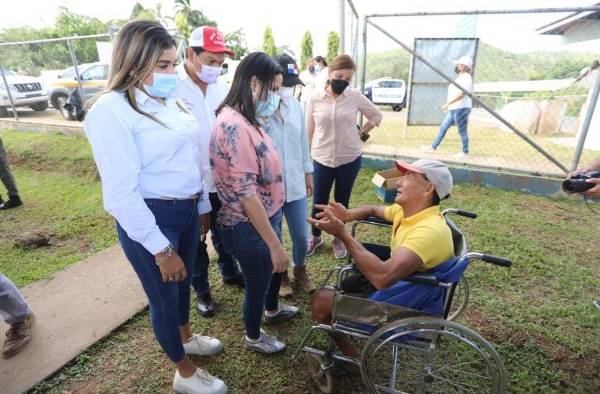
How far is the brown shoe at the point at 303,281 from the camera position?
2780 millimetres

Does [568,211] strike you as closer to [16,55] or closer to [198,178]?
[198,178]

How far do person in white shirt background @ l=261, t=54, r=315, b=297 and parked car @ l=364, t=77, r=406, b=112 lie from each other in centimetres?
1232

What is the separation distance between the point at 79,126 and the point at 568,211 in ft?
28.0

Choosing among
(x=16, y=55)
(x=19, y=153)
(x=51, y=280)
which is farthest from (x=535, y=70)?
(x=16, y=55)

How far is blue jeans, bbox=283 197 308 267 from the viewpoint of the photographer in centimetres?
238

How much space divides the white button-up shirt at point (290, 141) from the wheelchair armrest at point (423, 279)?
1001 millimetres

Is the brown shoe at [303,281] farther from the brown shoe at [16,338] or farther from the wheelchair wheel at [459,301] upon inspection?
the brown shoe at [16,338]

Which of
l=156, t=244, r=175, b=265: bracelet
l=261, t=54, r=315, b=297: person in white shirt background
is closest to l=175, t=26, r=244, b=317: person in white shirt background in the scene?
l=261, t=54, r=315, b=297: person in white shirt background

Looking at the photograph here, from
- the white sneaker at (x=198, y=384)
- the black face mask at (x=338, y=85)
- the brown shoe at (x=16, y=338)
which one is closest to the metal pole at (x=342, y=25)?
the black face mask at (x=338, y=85)

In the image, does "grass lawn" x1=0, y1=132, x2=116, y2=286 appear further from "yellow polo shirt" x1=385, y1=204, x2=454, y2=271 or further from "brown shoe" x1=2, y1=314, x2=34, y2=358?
"yellow polo shirt" x1=385, y1=204, x2=454, y2=271

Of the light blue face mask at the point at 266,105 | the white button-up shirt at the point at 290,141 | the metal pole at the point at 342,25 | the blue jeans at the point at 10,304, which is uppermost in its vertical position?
the metal pole at the point at 342,25

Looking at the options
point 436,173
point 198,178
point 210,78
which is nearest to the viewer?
point 198,178

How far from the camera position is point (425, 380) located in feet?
5.65

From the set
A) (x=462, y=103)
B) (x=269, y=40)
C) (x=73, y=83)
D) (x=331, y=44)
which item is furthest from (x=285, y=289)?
(x=269, y=40)
